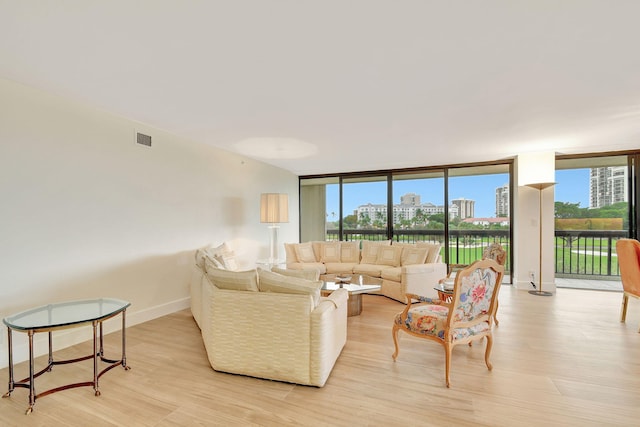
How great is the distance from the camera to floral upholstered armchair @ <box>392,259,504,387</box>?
7.25 ft

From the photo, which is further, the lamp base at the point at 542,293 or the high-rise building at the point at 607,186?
the high-rise building at the point at 607,186

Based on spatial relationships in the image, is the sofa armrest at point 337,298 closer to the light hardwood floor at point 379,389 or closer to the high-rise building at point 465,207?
the light hardwood floor at point 379,389

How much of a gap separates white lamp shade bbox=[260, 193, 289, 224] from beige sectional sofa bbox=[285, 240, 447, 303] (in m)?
0.96

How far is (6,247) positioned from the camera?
253 centimetres

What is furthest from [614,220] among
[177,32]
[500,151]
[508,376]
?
[177,32]

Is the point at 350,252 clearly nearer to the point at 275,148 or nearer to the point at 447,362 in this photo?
the point at 275,148

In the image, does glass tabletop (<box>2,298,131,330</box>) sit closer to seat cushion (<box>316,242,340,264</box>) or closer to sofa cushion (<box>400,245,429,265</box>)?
seat cushion (<box>316,242,340,264</box>)

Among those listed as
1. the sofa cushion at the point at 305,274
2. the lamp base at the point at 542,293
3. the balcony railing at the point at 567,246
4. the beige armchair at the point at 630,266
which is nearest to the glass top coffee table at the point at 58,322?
the sofa cushion at the point at 305,274

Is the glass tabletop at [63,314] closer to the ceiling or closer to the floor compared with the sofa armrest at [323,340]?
closer to the ceiling

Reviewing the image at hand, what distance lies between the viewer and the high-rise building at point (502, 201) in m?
5.91

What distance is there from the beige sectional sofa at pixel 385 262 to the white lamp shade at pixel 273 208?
0.96 metres

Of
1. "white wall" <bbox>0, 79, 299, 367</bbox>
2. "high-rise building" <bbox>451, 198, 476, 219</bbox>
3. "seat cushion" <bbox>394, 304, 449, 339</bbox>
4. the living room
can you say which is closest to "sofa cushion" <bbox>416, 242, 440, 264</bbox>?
the living room

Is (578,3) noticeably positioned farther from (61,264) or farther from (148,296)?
(148,296)

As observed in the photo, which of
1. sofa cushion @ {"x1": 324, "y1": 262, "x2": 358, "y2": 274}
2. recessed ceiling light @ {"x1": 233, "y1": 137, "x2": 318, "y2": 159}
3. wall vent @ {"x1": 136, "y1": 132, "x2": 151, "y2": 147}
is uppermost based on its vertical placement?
recessed ceiling light @ {"x1": 233, "y1": 137, "x2": 318, "y2": 159}
